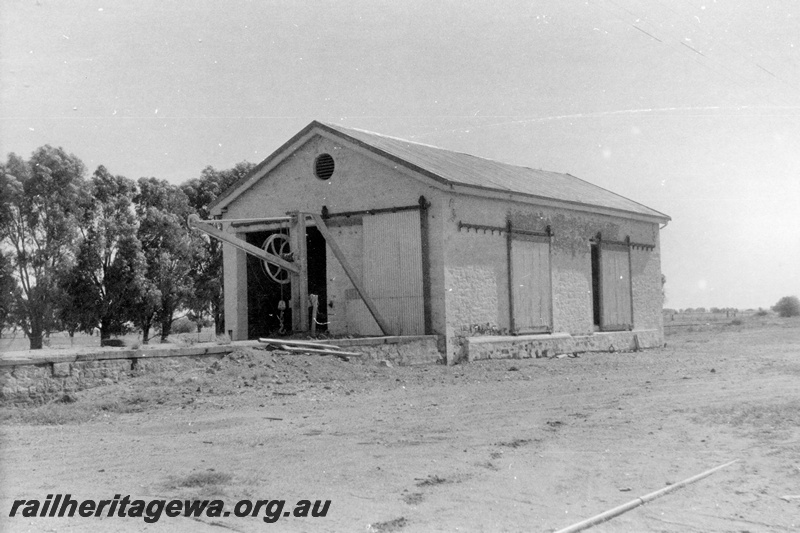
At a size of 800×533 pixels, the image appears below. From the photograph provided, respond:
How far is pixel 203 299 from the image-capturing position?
37.1 meters

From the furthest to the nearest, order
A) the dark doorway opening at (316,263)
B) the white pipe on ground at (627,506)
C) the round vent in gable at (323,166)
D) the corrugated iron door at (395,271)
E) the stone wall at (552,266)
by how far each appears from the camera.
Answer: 1. the dark doorway opening at (316,263)
2. the round vent in gable at (323,166)
3. the stone wall at (552,266)
4. the corrugated iron door at (395,271)
5. the white pipe on ground at (627,506)

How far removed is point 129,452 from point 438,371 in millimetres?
9246

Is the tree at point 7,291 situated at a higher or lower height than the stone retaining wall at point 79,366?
higher

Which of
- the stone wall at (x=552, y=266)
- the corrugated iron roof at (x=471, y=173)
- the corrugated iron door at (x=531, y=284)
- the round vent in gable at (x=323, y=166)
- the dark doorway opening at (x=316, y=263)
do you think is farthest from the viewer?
the dark doorway opening at (x=316, y=263)

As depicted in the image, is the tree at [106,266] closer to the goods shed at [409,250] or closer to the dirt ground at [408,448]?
the goods shed at [409,250]

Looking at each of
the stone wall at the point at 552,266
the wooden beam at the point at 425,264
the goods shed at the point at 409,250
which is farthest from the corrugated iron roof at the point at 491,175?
the wooden beam at the point at 425,264

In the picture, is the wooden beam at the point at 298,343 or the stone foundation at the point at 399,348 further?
the stone foundation at the point at 399,348

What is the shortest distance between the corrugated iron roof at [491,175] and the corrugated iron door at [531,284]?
4.38 ft

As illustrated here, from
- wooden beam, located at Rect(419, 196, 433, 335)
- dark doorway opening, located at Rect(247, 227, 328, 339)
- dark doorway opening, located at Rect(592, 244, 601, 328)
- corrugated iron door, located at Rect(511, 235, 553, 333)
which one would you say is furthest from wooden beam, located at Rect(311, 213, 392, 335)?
dark doorway opening, located at Rect(592, 244, 601, 328)

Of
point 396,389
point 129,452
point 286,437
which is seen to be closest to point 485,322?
point 396,389

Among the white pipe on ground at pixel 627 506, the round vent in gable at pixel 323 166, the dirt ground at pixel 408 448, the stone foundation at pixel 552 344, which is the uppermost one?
the round vent in gable at pixel 323 166

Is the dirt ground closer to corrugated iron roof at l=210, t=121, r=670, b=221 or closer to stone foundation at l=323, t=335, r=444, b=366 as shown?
stone foundation at l=323, t=335, r=444, b=366

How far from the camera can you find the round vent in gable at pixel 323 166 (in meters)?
20.5

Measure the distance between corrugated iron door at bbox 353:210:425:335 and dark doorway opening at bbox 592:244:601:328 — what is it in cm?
802
